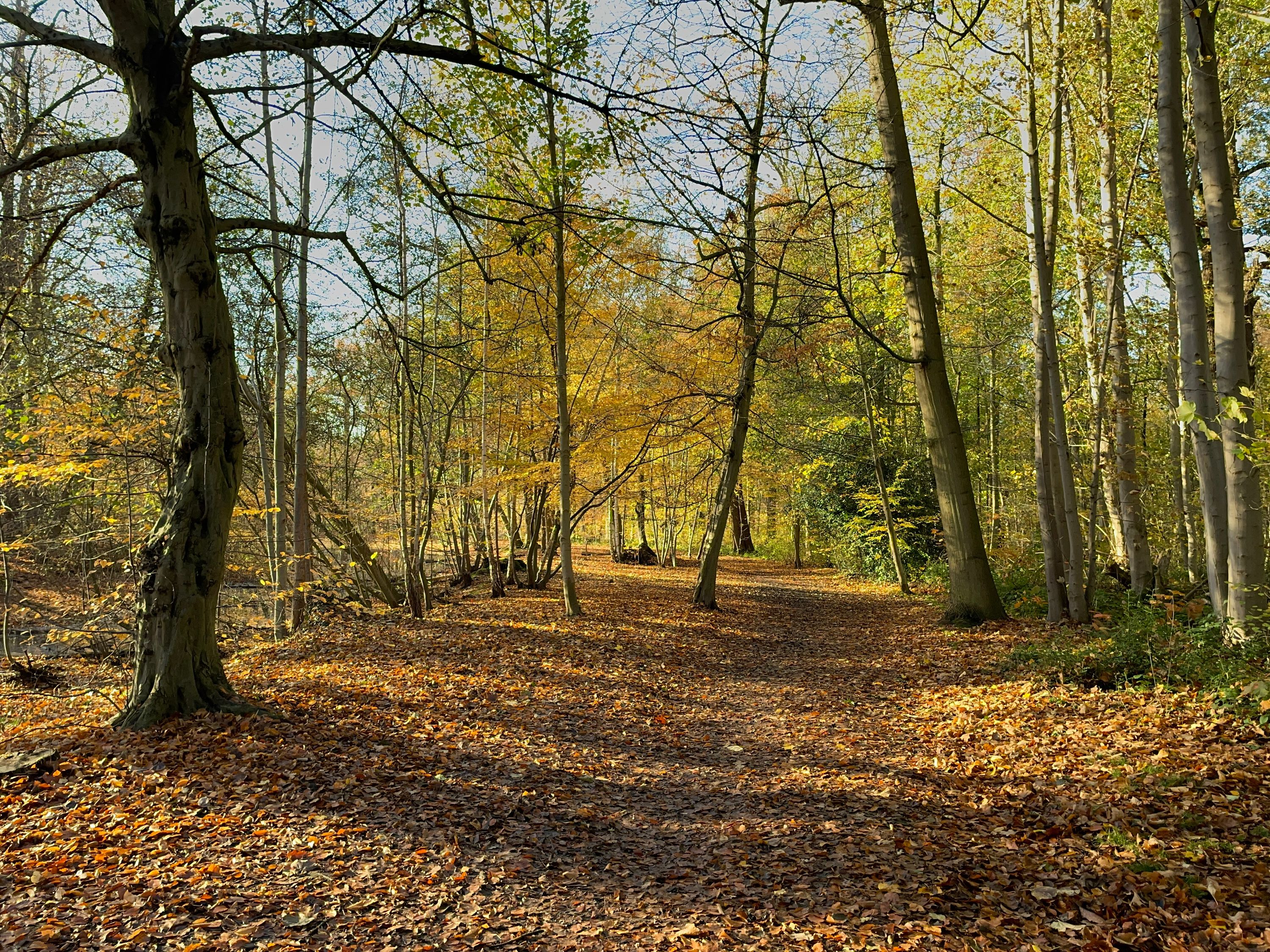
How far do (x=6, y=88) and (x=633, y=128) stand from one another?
6.47 m

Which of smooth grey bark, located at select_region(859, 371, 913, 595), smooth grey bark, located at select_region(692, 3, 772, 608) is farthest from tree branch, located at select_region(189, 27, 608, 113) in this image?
smooth grey bark, located at select_region(859, 371, 913, 595)

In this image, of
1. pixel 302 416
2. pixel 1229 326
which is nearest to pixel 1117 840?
pixel 1229 326

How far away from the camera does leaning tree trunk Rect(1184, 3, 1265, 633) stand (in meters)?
5.09

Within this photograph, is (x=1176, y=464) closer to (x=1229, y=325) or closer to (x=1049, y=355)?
(x=1049, y=355)

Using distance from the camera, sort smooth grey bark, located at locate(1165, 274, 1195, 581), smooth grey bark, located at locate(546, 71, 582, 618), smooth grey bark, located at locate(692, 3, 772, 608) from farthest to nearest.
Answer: smooth grey bark, located at locate(692, 3, 772, 608) < smooth grey bark, located at locate(546, 71, 582, 618) < smooth grey bark, located at locate(1165, 274, 1195, 581)

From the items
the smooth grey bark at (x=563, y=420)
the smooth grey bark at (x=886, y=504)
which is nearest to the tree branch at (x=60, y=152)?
the smooth grey bark at (x=563, y=420)

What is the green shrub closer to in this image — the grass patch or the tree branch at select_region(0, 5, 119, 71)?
the grass patch

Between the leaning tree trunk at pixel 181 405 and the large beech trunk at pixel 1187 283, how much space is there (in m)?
7.19

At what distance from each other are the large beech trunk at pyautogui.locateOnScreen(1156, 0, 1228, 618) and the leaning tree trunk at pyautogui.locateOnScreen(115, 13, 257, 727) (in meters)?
7.19

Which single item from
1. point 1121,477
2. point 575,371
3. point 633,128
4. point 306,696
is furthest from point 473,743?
point 575,371

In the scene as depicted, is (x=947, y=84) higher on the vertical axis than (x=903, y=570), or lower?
higher

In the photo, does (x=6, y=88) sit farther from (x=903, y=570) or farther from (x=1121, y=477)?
(x=903, y=570)

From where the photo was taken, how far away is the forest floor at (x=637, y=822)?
3156 mm

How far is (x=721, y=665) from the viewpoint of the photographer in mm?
9000
